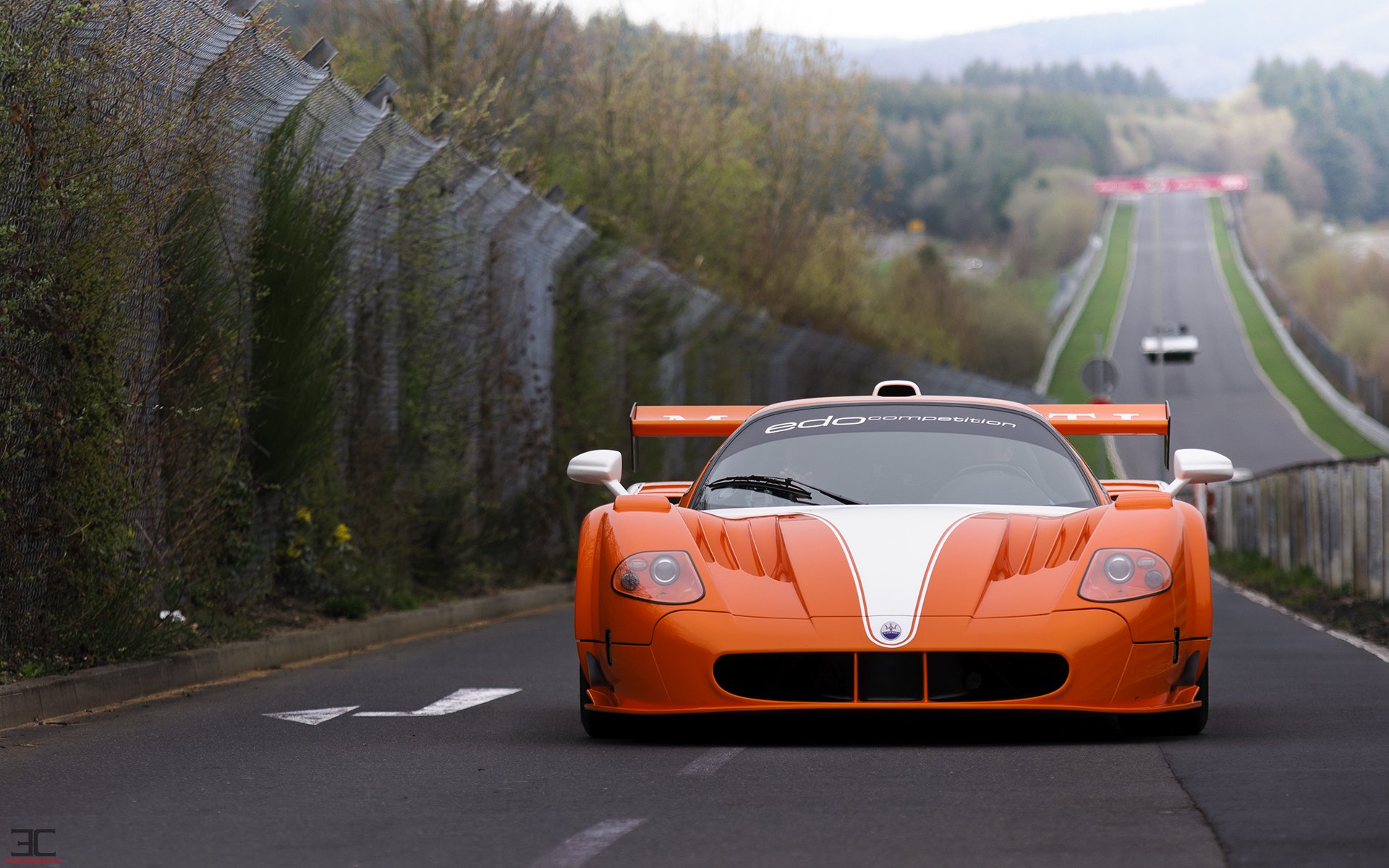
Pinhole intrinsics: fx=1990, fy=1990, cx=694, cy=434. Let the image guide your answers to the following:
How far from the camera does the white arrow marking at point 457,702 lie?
8.66 meters

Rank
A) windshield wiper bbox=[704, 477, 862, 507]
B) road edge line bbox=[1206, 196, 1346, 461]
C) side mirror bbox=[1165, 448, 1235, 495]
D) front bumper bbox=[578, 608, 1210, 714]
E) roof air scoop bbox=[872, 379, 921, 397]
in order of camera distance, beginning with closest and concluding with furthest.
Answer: front bumper bbox=[578, 608, 1210, 714] < side mirror bbox=[1165, 448, 1235, 495] < windshield wiper bbox=[704, 477, 862, 507] < roof air scoop bbox=[872, 379, 921, 397] < road edge line bbox=[1206, 196, 1346, 461]

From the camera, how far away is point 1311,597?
1961 centimetres

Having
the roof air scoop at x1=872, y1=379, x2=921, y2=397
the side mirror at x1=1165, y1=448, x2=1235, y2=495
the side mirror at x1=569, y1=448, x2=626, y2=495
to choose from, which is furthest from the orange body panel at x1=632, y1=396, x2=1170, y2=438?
the side mirror at x1=1165, y1=448, x2=1235, y2=495

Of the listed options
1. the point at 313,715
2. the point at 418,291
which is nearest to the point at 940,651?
the point at 313,715

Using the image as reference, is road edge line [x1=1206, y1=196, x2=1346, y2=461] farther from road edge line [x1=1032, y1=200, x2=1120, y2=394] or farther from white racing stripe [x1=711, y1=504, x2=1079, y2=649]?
white racing stripe [x1=711, y1=504, x2=1079, y2=649]

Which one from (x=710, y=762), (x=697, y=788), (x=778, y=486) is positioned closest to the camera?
(x=697, y=788)

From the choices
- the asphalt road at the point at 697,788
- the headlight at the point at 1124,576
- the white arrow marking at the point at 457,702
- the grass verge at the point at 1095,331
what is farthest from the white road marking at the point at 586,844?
the grass verge at the point at 1095,331

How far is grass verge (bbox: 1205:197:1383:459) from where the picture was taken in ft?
247

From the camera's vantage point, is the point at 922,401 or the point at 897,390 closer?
the point at 922,401

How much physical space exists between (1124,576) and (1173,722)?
63 centimetres

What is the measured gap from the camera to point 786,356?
3594cm

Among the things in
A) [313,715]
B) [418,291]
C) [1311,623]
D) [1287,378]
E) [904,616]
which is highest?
[418,291]

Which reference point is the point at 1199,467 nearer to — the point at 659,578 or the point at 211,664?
the point at 659,578

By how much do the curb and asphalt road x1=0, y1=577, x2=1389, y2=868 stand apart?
20 cm
